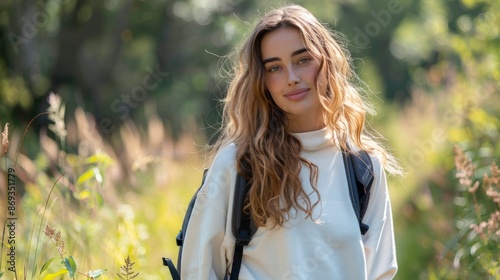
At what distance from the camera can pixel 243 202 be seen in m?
3.48

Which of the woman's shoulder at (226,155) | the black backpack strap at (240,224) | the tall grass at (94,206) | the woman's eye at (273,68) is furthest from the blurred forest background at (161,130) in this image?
the woman's eye at (273,68)

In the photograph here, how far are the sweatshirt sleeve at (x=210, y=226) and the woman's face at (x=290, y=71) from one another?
35 centimetres

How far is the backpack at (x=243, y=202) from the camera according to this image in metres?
3.46

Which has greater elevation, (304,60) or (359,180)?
(304,60)

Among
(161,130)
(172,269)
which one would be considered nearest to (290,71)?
(172,269)

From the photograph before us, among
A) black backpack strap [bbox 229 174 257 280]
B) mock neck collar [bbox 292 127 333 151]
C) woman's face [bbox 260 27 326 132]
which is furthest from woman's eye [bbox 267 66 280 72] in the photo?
black backpack strap [bbox 229 174 257 280]

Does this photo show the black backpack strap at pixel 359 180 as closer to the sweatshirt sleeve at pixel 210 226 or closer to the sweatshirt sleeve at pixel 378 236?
the sweatshirt sleeve at pixel 378 236

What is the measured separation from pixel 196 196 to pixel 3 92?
1027 cm

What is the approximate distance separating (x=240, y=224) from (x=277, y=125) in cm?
49

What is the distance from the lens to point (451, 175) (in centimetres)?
781

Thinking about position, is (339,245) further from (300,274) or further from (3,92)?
(3,92)

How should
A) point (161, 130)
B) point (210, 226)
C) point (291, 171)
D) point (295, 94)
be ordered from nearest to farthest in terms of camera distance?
point (210, 226), point (291, 171), point (295, 94), point (161, 130)

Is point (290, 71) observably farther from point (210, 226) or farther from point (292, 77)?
point (210, 226)

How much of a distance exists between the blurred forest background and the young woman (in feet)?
1.72
